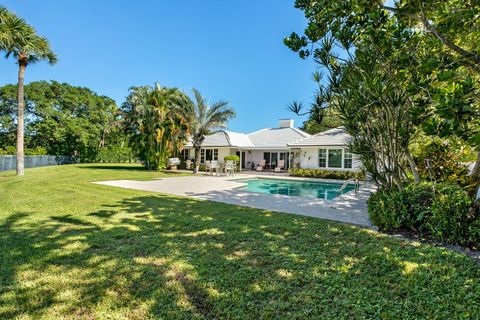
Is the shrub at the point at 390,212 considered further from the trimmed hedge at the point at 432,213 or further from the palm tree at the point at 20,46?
the palm tree at the point at 20,46

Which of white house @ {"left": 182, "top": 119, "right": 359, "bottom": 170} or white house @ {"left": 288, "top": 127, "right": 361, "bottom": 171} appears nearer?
white house @ {"left": 288, "top": 127, "right": 361, "bottom": 171}

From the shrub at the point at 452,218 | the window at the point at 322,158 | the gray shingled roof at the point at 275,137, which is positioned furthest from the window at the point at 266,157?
the shrub at the point at 452,218

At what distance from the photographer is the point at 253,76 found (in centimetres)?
3219

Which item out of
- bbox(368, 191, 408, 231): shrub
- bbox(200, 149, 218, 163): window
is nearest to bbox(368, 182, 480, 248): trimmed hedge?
bbox(368, 191, 408, 231): shrub

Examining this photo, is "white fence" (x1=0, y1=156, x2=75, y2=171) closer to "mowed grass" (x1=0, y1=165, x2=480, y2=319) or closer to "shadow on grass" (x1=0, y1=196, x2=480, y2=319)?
"mowed grass" (x1=0, y1=165, x2=480, y2=319)

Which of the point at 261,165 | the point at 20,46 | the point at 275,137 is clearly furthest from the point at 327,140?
the point at 20,46

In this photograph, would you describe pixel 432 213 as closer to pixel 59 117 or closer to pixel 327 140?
pixel 327 140

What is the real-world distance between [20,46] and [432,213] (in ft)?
77.2

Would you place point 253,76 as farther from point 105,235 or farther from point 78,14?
point 105,235

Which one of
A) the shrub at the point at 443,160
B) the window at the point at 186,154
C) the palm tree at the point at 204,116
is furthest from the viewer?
the window at the point at 186,154

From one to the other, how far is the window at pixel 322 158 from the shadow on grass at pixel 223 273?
57.8 ft

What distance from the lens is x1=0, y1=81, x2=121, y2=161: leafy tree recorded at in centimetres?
3350

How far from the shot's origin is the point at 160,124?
22406mm

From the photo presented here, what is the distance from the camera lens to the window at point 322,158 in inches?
887
